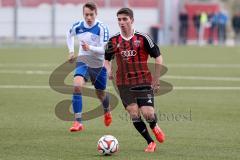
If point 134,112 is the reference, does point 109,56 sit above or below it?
→ above

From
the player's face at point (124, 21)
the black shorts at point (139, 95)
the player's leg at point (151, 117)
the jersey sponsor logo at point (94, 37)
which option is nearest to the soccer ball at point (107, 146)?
the player's leg at point (151, 117)

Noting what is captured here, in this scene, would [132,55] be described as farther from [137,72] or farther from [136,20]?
[136,20]

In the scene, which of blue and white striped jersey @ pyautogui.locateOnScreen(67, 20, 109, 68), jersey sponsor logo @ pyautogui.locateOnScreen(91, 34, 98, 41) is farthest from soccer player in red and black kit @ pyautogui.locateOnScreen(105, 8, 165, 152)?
jersey sponsor logo @ pyautogui.locateOnScreen(91, 34, 98, 41)

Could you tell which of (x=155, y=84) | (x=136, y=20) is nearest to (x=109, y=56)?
(x=155, y=84)

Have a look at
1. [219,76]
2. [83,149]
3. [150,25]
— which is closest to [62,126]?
[83,149]

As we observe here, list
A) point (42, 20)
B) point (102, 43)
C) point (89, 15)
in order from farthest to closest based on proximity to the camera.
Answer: point (42, 20), point (102, 43), point (89, 15)

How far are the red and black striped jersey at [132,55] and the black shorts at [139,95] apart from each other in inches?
3.6

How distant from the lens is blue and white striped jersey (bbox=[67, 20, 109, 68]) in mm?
14695

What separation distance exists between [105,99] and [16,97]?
181 inches

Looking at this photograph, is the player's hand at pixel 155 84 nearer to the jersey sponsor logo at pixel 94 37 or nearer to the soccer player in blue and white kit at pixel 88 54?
the soccer player in blue and white kit at pixel 88 54

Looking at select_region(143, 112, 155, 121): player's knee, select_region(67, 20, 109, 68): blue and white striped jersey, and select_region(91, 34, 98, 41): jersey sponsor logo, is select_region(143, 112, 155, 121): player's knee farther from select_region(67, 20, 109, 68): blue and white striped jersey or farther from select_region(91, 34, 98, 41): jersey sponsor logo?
select_region(91, 34, 98, 41): jersey sponsor logo

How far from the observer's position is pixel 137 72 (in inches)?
476

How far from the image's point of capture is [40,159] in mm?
10781

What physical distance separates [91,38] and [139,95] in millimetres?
3085
